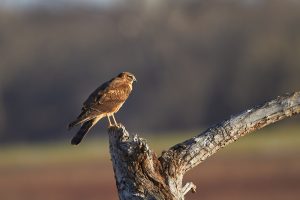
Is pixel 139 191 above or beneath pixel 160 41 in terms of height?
beneath

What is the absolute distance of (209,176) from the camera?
27.8 metres

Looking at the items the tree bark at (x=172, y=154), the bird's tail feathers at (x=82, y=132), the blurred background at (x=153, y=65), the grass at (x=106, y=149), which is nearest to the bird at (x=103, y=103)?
the bird's tail feathers at (x=82, y=132)

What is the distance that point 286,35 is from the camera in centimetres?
5244

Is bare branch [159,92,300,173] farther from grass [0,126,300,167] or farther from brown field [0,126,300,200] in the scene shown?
grass [0,126,300,167]

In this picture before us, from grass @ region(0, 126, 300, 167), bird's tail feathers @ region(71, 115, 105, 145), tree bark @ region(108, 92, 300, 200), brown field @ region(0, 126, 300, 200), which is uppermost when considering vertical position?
grass @ region(0, 126, 300, 167)

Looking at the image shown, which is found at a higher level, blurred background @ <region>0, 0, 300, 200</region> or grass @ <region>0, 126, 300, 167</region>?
blurred background @ <region>0, 0, 300, 200</region>

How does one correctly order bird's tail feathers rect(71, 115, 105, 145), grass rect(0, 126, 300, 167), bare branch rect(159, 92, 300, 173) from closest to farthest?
bare branch rect(159, 92, 300, 173), bird's tail feathers rect(71, 115, 105, 145), grass rect(0, 126, 300, 167)

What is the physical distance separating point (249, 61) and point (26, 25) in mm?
18451

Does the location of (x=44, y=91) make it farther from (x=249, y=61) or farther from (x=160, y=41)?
(x=249, y=61)

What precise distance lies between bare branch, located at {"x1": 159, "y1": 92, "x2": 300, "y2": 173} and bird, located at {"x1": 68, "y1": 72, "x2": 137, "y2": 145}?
2.79m

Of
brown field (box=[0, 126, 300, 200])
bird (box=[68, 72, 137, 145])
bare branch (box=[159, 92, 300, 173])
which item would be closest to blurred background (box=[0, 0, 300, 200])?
brown field (box=[0, 126, 300, 200])

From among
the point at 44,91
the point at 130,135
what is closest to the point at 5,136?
the point at 44,91

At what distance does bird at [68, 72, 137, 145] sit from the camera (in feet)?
27.1

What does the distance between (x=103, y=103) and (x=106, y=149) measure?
28.3 metres
